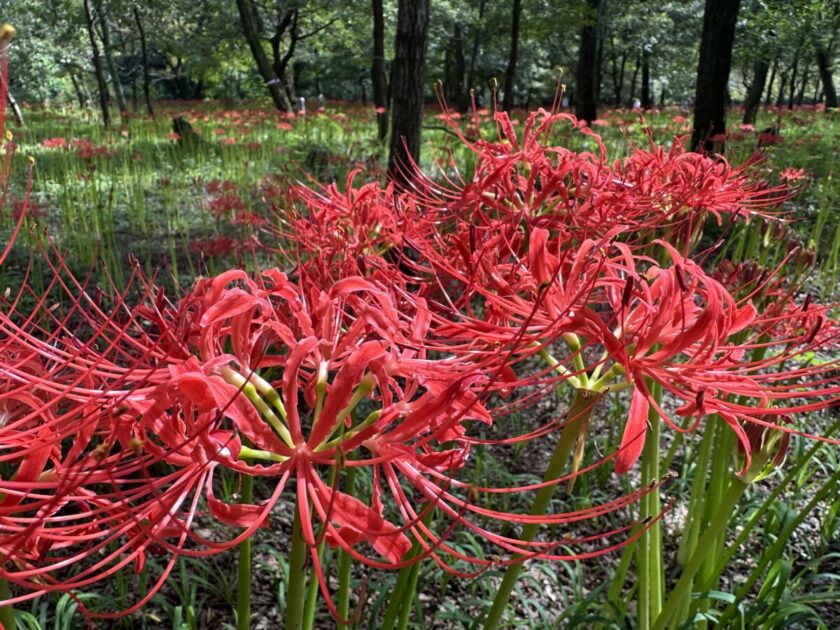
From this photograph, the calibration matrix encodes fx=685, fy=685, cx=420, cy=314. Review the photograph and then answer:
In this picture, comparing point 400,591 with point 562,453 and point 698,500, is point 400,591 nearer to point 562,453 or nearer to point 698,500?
point 562,453

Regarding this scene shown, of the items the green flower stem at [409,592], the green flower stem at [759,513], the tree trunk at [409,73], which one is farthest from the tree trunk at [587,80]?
the green flower stem at [409,592]

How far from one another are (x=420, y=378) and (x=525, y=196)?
93 centimetres

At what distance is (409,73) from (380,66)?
17.2 ft

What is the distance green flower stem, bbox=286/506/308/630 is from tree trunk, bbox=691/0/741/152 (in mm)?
5580

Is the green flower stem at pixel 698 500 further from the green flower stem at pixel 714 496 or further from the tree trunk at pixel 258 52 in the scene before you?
the tree trunk at pixel 258 52

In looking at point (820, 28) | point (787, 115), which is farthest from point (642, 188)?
point (787, 115)

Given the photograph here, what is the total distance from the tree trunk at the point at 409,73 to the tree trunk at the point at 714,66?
2877 mm

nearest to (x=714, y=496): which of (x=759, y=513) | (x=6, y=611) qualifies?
(x=759, y=513)

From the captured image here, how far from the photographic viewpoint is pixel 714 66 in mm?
5668

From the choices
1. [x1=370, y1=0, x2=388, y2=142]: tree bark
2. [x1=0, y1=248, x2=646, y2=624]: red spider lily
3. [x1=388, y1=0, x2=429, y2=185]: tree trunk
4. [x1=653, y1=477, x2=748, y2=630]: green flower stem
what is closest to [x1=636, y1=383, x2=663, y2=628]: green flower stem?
[x1=653, y1=477, x2=748, y2=630]: green flower stem

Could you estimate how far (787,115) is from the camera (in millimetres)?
13766

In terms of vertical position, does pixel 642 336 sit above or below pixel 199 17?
below

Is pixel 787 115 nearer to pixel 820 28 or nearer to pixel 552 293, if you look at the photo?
pixel 820 28

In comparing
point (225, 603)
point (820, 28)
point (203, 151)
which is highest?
point (820, 28)
